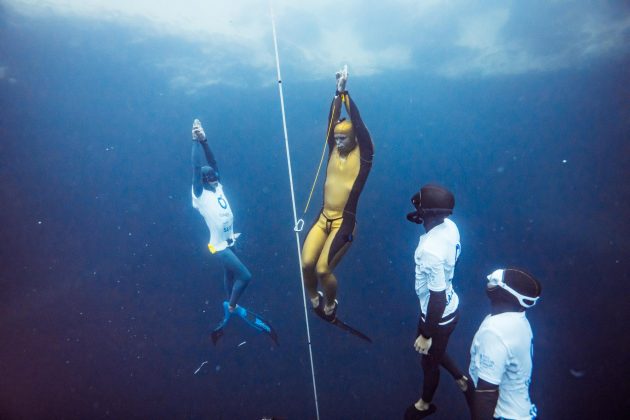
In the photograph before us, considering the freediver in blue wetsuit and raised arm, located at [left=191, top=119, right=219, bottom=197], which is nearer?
raised arm, located at [left=191, top=119, right=219, bottom=197]

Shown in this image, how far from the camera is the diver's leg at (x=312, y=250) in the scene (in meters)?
3.38

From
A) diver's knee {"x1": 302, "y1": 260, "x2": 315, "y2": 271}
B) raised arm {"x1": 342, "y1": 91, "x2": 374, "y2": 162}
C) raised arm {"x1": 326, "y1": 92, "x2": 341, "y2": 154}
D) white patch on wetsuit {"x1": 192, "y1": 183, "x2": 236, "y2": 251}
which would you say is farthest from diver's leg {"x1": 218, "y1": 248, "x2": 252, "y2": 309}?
raised arm {"x1": 342, "y1": 91, "x2": 374, "y2": 162}

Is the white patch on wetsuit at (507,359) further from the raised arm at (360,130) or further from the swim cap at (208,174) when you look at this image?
the swim cap at (208,174)

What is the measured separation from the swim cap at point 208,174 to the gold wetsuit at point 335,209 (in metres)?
1.58

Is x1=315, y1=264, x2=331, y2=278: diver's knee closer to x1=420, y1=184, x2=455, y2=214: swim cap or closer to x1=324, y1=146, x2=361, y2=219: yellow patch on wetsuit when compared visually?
x1=324, y1=146, x2=361, y2=219: yellow patch on wetsuit

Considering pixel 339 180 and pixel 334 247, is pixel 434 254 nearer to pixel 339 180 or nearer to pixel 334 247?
pixel 334 247

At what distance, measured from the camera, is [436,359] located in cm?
358

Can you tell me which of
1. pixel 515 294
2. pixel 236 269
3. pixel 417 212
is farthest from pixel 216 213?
pixel 515 294

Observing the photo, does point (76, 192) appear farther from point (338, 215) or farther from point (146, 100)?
point (338, 215)

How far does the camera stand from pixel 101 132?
7656mm

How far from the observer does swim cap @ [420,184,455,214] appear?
2827 millimetres

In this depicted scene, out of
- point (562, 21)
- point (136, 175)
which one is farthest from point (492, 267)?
point (136, 175)

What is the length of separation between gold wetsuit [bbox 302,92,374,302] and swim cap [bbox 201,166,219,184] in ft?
5.17

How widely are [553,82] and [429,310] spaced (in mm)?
10952
